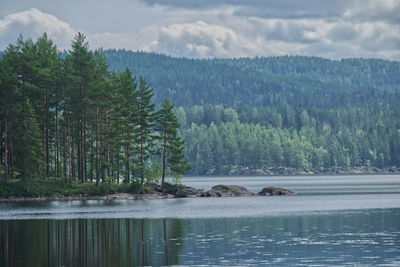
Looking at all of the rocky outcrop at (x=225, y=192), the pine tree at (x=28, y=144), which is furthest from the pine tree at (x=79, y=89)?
the rocky outcrop at (x=225, y=192)

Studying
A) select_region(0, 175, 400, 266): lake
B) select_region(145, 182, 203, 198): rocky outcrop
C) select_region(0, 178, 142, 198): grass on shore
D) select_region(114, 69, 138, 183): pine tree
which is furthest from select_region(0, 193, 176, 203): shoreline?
select_region(0, 175, 400, 266): lake

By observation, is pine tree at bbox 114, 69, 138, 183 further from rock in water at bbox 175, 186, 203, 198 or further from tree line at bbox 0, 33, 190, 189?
rock in water at bbox 175, 186, 203, 198

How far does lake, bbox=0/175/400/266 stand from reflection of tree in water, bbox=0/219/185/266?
51 millimetres

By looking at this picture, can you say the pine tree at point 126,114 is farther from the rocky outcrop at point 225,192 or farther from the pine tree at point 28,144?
the rocky outcrop at point 225,192

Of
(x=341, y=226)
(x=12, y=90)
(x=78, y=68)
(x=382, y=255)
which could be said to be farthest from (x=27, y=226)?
(x=78, y=68)

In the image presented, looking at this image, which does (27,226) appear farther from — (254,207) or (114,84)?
(114,84)

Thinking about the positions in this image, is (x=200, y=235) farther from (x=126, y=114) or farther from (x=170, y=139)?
(x=126, y=114)

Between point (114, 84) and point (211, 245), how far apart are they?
60.9 metres

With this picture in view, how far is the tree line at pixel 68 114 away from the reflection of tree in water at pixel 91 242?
100 feet

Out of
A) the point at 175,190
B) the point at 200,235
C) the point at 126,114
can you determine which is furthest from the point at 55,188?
the point at 200,235

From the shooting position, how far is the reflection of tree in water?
117 feet

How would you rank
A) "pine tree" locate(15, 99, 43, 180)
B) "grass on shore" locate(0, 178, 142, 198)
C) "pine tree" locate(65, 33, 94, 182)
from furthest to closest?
"pine tree" locate(65, 33, 94, 182) → "grass on shore" locate(0, 178, 142, 198) → "pine tree" locate(15, 99, 43, 180)

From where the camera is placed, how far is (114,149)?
314ft

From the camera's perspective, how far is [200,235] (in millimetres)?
46719
